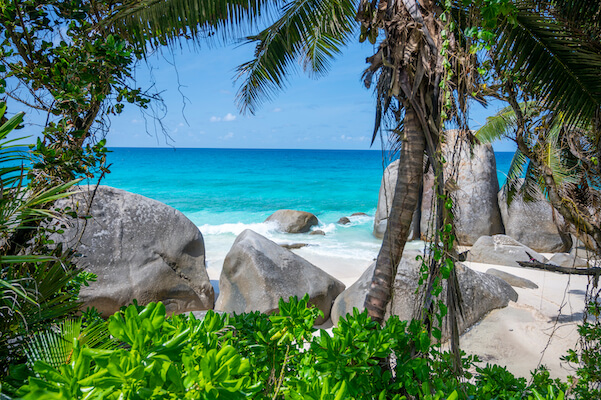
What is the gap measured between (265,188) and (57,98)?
33274 mm

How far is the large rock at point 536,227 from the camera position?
1129 cm

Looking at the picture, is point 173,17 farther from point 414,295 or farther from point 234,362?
point 414,295

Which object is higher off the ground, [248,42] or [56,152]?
[248,42]

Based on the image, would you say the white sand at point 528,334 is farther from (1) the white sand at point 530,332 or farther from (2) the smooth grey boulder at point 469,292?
(2) the smooth grey boulder at point 469,292

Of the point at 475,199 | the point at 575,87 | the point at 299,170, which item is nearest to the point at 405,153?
the point at 575,87

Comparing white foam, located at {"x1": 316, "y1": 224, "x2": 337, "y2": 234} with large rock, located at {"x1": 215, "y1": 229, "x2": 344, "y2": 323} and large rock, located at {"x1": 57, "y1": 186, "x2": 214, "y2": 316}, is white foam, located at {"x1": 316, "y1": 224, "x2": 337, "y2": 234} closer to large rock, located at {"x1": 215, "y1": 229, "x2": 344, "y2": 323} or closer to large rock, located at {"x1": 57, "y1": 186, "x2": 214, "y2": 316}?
large rock, located at {"x1": 215, "y1": 229, "x2": 344, "y2": 323}

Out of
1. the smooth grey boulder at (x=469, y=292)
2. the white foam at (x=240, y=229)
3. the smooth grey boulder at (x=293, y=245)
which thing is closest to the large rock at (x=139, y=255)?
the smooth grey boulder at (x=469, y=292)

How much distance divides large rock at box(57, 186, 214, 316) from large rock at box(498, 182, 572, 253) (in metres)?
9.36

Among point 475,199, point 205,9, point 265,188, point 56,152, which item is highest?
point 205,9

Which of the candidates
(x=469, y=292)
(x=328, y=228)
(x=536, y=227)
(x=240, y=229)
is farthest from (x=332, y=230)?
(x=469, y=292)

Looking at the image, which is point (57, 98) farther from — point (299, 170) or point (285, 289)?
point (299, 170)

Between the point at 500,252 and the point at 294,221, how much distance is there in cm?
815

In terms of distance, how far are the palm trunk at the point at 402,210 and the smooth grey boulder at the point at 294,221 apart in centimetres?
1243

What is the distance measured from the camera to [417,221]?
13578mm
